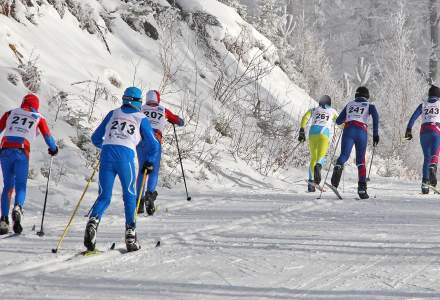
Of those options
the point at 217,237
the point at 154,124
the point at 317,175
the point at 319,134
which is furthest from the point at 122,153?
the point at 319,134

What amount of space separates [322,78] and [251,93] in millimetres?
10268

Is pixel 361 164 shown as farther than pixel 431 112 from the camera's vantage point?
No

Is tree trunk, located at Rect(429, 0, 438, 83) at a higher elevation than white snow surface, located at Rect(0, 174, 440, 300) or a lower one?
higher

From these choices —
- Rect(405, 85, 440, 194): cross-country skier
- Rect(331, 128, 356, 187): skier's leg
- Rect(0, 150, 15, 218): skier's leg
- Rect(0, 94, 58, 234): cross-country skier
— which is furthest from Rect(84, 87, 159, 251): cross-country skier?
Rect(405, 85, 440, 194): cross-country skier

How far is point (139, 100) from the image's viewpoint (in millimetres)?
7281

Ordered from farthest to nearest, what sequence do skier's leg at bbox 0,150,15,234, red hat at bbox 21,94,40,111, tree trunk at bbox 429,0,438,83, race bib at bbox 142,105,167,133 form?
1. tree trunk at bbox 429,0,438,83
2. race bib at bbox 142,105,167,133
3. red hat at bbox 21,94,40,111
4. skier's leg at bbox 0,150,15,234

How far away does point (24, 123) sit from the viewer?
27.5ft

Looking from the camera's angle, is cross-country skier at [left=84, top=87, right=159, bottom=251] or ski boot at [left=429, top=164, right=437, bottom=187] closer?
cross-country skier at [left=84, top=87, right=159, bottom=251]

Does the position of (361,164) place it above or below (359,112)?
below

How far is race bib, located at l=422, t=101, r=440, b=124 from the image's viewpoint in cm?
1297

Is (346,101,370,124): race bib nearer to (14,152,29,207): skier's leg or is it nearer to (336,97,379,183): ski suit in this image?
(336,97,379,183): ski suit

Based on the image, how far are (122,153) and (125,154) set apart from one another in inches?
1.4

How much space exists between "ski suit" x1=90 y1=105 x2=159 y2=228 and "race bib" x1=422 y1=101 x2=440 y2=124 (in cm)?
778

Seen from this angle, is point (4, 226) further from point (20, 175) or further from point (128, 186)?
point (128, 186)
